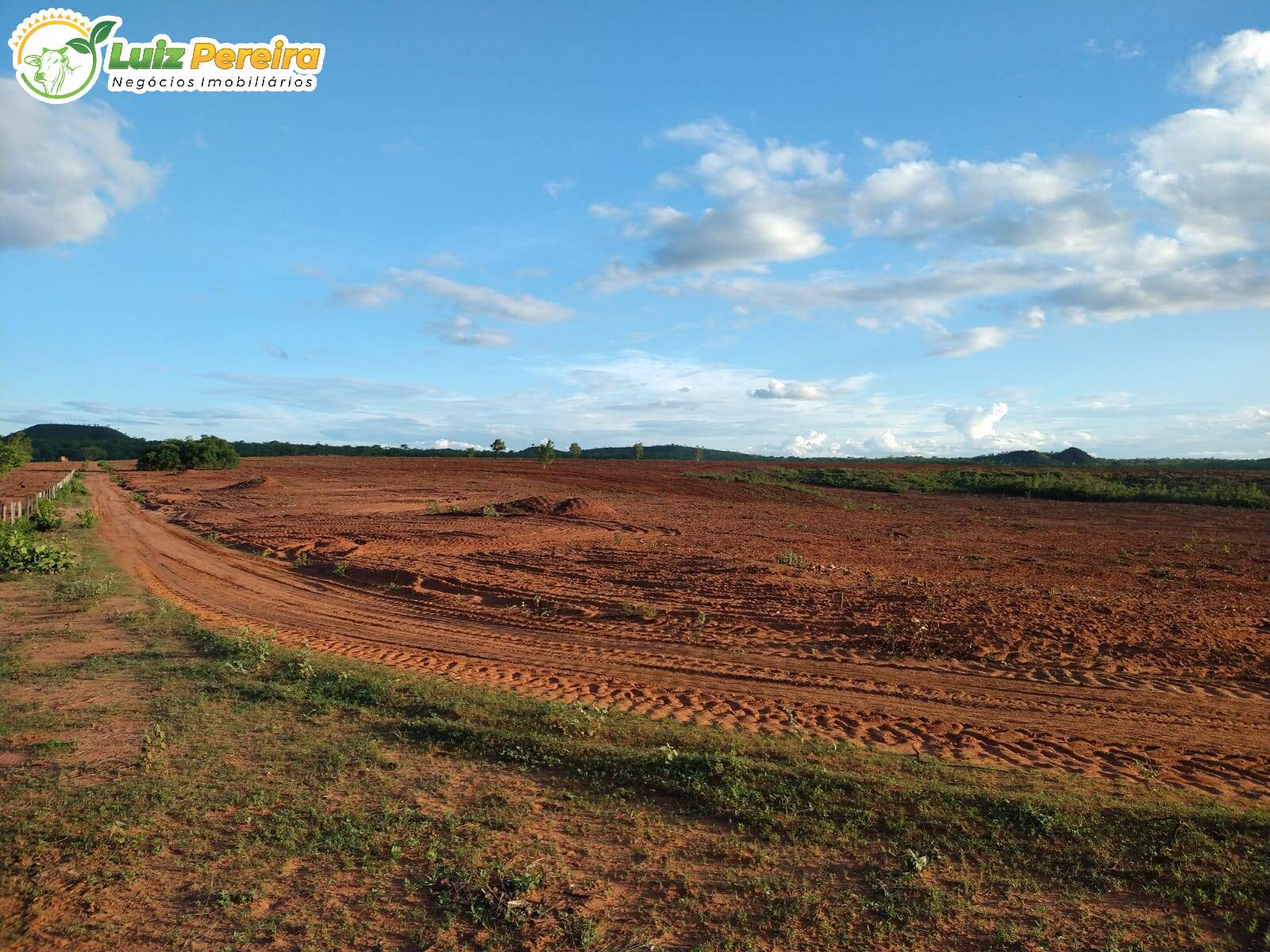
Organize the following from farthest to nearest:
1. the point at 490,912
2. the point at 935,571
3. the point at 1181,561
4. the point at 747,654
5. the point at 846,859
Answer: the point at 1181,561, the point at 935,571, the point at 747,654, the point at 846,859, the point at 490,912

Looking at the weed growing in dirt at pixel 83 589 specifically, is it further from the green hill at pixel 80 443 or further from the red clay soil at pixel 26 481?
the green hill at pixel 80 443

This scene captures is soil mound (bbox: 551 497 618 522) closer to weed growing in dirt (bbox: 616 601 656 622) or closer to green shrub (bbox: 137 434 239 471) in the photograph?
weed growing in dirt (bbox: 616 601 656 622)

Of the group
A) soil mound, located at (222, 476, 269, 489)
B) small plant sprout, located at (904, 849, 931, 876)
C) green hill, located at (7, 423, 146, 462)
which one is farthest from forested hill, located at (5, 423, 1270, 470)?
small plant sprout, located at (904, 849, 931, 876)

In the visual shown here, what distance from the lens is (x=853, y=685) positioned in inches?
347

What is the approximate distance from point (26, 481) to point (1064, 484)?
212 feet

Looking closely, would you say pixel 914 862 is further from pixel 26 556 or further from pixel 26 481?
pixel 26 481

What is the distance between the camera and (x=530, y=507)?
92.8ft

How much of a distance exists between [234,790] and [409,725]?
1.66 m

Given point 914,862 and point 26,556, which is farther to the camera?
point 26,556

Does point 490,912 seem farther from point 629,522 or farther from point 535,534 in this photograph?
point 629,522

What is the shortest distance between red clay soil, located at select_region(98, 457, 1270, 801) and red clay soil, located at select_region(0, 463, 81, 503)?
12.1 meters

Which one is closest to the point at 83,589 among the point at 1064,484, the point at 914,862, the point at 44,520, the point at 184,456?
the point at 44,520

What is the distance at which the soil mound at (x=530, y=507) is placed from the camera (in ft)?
91.0

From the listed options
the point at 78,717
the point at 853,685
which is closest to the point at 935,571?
the point at 853,685
